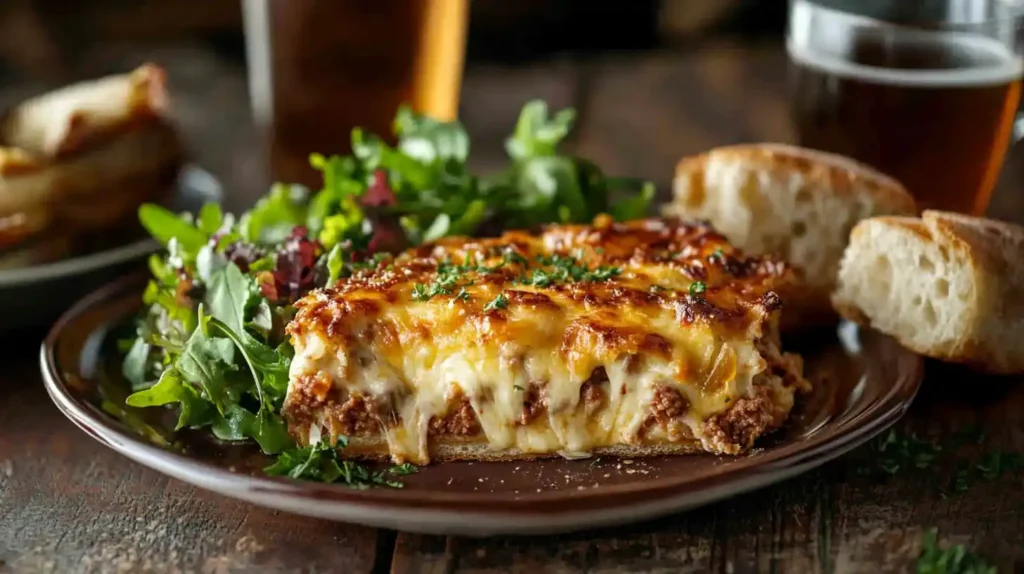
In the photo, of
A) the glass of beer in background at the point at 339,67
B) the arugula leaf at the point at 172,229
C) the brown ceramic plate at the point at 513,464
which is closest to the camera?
the brown ceramic plate at the point at 513,464

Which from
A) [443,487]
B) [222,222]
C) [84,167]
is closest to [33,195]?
[84,167]

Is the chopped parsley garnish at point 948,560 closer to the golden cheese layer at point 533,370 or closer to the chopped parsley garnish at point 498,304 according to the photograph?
the golden cheese layer at point 533,370

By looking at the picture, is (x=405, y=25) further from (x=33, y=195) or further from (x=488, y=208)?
(x=33, y=195)

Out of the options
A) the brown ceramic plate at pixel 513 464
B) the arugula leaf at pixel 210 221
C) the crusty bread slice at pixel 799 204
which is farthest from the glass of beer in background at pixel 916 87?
the arugula leaf at pixel 210 221

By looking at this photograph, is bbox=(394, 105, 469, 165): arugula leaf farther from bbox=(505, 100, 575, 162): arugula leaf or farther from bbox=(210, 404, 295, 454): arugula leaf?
bbox=(210, 404, 295, 454): arugula leaf

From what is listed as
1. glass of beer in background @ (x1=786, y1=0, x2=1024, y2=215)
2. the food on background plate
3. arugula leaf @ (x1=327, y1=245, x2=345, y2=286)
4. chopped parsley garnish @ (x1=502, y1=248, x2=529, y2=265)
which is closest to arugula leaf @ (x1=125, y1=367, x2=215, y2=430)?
arugula leaf @ (x1=327, y1=245, x2=345, y2=286)
